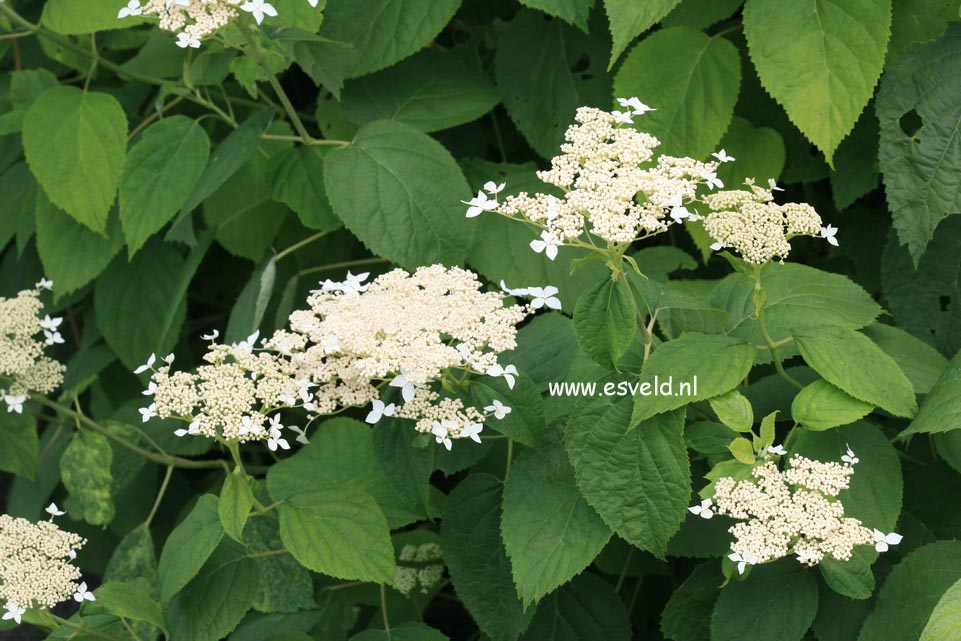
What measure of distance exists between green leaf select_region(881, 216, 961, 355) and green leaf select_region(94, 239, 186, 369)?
5.16 feet

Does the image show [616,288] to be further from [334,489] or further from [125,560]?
[125,560]

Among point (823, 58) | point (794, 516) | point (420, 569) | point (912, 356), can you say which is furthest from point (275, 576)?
point (823, 58)

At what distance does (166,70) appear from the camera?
239cm

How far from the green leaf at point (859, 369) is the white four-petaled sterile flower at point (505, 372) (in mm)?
419

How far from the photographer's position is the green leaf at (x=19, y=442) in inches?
83.2

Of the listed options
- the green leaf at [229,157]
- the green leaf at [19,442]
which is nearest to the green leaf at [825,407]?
the green leaf at [229,157]

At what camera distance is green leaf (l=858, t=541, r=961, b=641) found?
152cm

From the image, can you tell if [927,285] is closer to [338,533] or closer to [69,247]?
[338,533]

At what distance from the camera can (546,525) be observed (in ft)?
5.15

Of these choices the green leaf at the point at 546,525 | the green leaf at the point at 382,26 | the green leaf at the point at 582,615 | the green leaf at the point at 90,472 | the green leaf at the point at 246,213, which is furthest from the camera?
the green leaf at the point at 246,213

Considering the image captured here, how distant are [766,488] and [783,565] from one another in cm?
28

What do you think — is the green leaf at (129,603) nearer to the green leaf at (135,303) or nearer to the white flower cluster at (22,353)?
the white flower cluster at (22,353)

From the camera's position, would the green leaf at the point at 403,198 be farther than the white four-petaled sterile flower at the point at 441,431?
Yes

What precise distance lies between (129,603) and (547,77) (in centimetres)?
137
